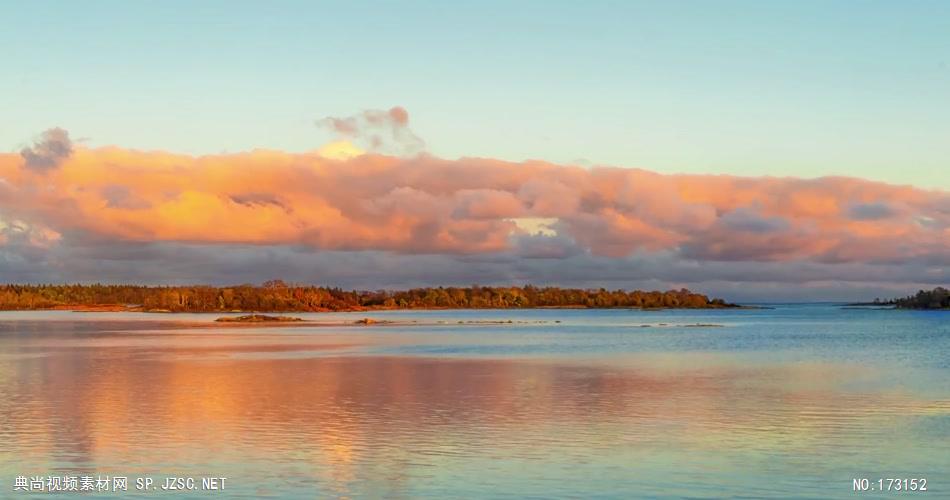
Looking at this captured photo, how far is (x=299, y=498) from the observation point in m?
19.7

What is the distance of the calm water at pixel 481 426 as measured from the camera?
71.1ft

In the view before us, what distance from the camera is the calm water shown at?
21.7 meters

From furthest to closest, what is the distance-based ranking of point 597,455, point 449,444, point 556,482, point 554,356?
point 554,356 < point 449,444 < point 597,455 < point 556,482

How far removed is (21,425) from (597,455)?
18.0 metres

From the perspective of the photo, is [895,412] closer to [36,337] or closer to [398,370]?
[398,370]

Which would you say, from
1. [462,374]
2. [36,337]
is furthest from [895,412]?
[36,337]

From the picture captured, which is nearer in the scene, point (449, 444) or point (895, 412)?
point (449, 444)

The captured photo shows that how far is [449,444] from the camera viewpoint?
26250 millimetres

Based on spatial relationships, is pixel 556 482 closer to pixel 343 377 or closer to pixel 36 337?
pixel 343 377

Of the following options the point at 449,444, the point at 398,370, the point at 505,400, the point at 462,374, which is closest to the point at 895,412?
the point at 505,400

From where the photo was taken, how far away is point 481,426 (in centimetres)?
2977

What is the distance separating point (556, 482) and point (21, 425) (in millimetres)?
18163

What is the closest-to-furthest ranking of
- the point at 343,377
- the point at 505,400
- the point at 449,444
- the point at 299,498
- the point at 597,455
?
the point at 299,498, the point at 597,455, the point at 449,444, the point at 505,400, the point at 343,377

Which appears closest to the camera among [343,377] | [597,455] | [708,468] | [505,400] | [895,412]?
[708,468]
